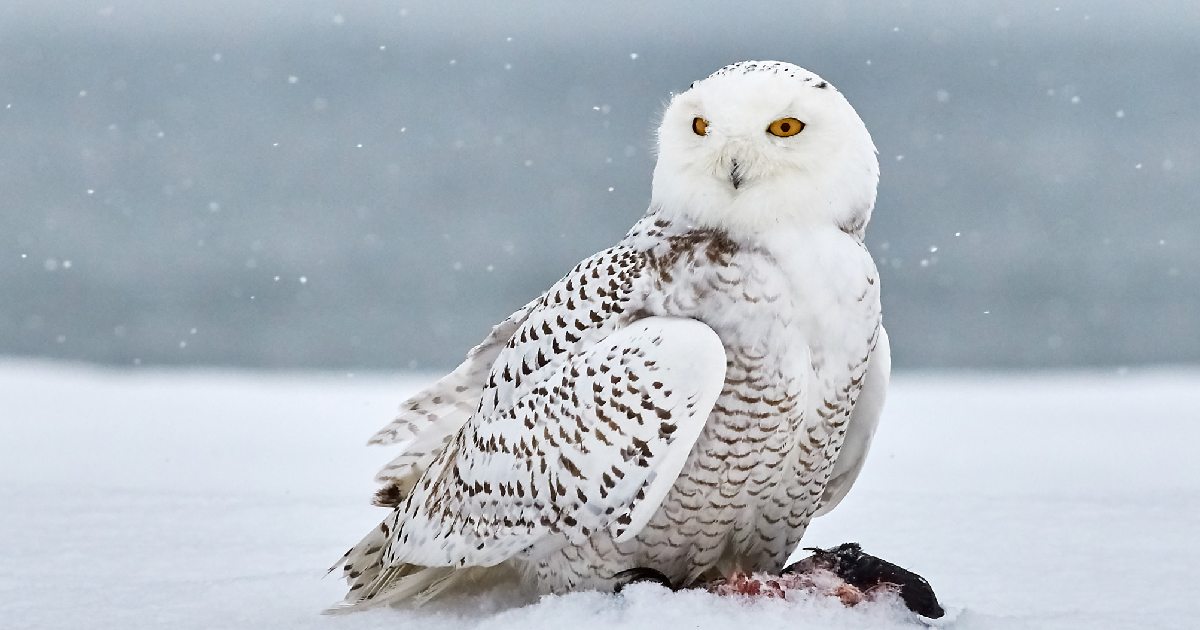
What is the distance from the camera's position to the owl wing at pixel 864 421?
10.1 ft

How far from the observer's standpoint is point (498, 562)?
2893mm

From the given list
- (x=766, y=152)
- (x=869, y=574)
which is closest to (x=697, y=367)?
(x=766, y=152)

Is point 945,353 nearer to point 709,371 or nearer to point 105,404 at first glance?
point 105,404

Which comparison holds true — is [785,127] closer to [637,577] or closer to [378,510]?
[637,577]

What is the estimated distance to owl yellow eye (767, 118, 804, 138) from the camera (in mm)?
2715

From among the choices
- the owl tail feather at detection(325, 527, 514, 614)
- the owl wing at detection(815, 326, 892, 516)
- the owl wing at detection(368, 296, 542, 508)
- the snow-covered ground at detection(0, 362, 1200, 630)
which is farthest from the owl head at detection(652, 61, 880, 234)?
the owl tail feather at detection(325, 527, 514, 614)

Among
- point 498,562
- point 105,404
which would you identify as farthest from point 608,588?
point 105,404

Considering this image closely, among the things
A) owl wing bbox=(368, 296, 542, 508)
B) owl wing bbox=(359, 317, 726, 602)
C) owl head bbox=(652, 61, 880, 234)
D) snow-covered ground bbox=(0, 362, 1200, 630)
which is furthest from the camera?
owl wing bbox=(368, 296, 542, 508)

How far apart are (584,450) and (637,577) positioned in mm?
348

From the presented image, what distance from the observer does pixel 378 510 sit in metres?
4.71

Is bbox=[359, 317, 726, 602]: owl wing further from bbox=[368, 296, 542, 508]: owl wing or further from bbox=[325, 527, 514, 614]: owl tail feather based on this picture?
bbox=[368, 296, 542, 508]: owl wing

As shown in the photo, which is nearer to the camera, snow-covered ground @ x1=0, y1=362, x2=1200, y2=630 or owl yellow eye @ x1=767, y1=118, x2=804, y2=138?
owl yellow eye @ x1=767, y1=118, x2=804, y2=138

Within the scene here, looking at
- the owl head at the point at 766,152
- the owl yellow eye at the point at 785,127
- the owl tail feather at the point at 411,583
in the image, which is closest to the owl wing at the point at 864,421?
the owl head at the point at 766,152

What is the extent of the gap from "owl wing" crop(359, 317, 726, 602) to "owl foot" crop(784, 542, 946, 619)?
536 mm
